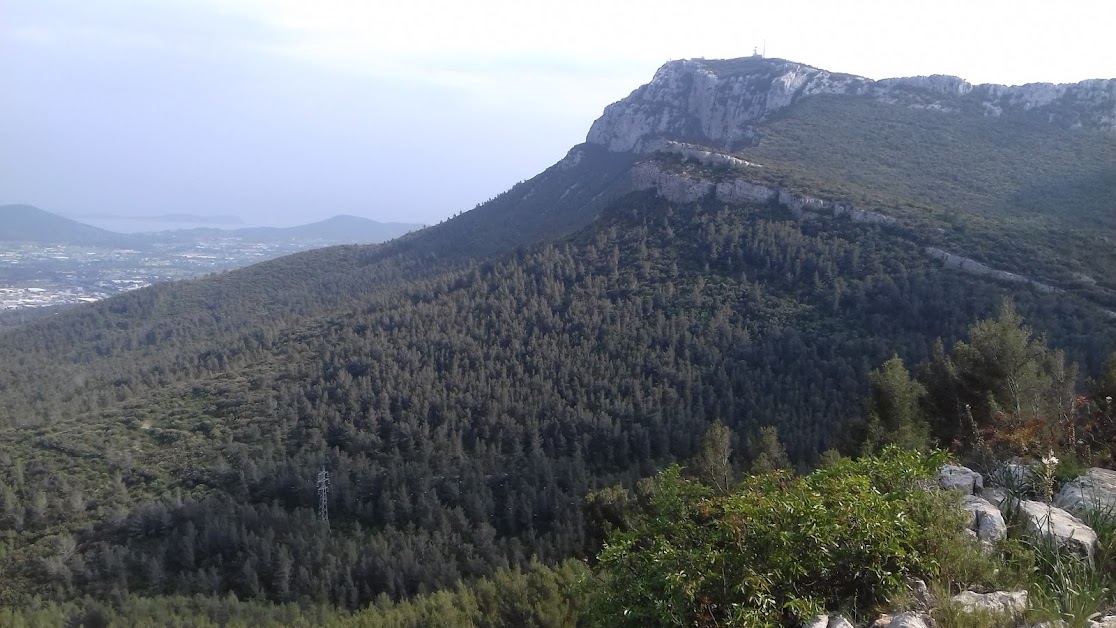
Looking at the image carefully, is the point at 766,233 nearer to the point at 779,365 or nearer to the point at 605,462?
the point at 779,365

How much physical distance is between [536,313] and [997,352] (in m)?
31.8

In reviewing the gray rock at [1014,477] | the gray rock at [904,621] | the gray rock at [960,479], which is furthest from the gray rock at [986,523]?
the gray rock at [904,621]

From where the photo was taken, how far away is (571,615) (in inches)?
524

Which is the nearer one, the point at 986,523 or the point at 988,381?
the point at 986,523

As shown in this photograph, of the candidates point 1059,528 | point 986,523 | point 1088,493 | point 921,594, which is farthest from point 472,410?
point 921,594

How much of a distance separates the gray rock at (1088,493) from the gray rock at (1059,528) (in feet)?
0.86

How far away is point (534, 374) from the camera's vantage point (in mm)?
38594

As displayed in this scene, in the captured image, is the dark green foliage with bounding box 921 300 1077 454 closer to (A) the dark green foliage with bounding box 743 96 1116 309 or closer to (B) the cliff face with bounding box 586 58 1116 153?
(A) the dark green foliage with bounding box 743 96 1116 309

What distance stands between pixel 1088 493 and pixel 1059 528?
157 cm

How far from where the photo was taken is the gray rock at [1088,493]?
23.6ft

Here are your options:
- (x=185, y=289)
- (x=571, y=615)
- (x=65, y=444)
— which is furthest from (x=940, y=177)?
(x=185, y=289)

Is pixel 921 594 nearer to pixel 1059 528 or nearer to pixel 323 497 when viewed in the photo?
pixel 1059 528

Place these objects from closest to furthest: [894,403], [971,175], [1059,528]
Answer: [1059,528]
[894,403]
[971,175]

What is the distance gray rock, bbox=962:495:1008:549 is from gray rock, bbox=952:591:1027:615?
75 cm
